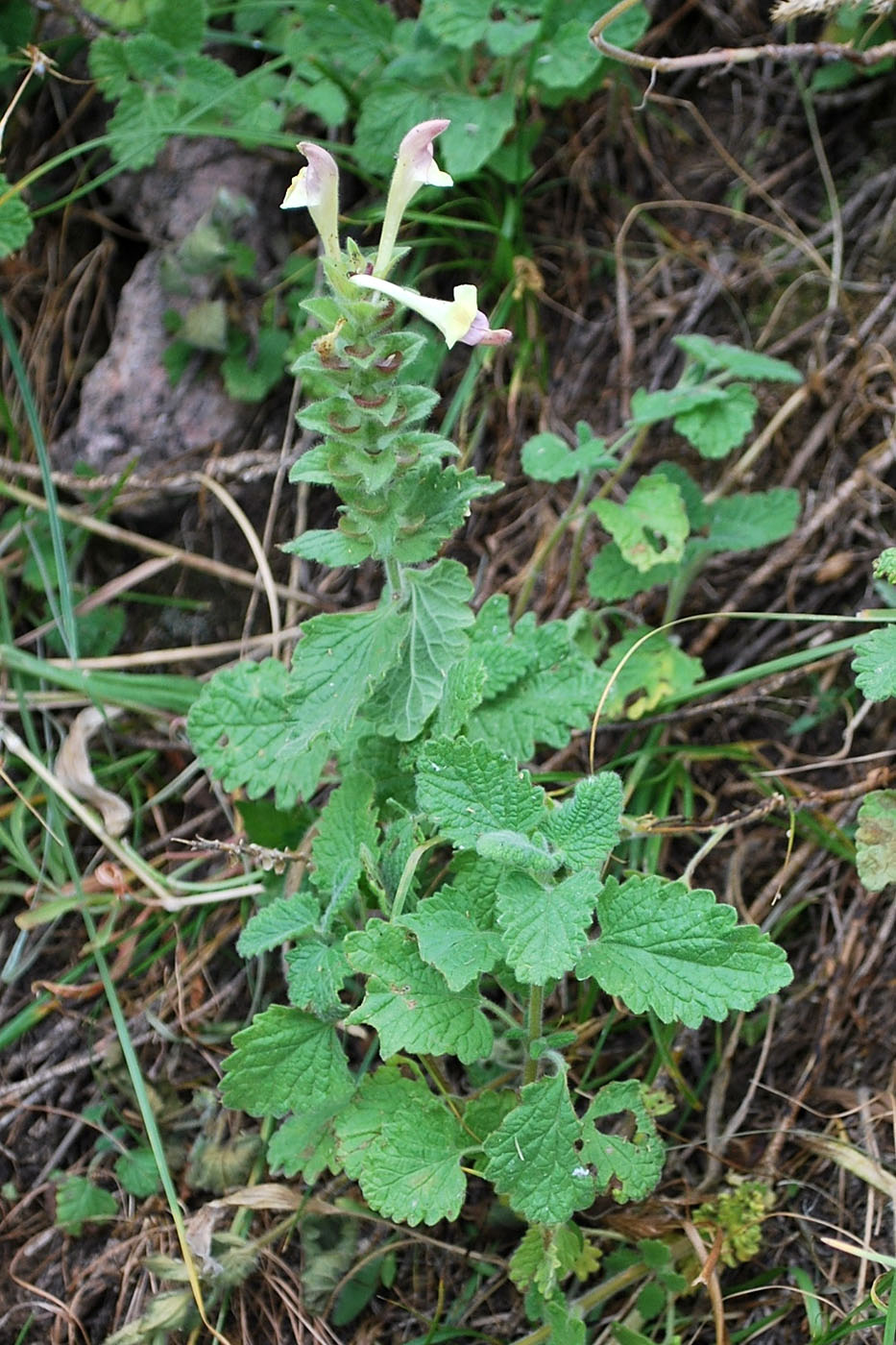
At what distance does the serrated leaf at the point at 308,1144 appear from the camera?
155cm

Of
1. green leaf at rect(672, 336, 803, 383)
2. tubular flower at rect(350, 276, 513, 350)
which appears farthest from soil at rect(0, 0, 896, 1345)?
tubular flower at rect(350, 276, 513, 350)

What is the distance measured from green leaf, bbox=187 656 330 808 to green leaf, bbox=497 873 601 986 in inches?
18.7

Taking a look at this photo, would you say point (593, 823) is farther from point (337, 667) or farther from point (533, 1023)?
point (337, 667)

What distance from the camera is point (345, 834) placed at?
1.60 m

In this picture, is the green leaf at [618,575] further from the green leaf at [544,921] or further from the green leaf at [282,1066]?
the green leaf at [282,1066]

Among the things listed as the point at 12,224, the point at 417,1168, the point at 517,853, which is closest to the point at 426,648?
the point at 517,853

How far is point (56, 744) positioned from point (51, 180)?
→ 4.54 ft

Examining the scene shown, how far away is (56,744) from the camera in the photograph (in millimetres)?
2264

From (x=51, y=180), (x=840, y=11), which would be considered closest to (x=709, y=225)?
(x=840, y=11)

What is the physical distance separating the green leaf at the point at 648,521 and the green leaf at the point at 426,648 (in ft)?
1.44

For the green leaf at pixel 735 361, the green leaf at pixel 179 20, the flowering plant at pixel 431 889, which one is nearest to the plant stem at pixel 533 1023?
the flowering plant at pixel 431 889

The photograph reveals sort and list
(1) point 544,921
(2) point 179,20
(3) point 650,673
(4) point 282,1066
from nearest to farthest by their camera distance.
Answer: (1) point 544,921, (4) point 282,1066, (3) point 650,673, (2) point 179,20

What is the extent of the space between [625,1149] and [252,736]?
0.81 meters

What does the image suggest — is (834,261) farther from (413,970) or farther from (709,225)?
(413,970)
